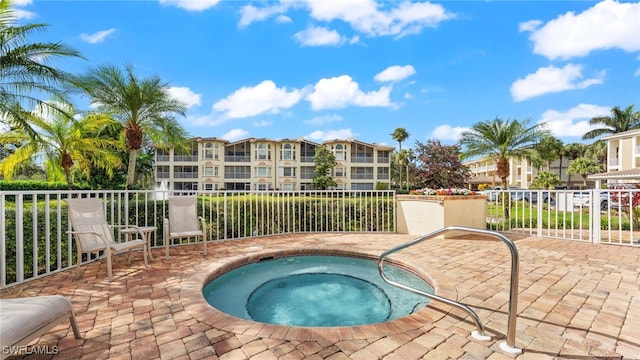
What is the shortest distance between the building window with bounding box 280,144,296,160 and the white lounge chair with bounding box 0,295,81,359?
32626 mm

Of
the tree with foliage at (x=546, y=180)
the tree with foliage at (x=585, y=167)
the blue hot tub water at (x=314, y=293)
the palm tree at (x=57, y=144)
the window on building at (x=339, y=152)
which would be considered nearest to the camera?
the blue hot tub water at (x=314, y=293)

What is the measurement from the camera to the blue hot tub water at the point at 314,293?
3.14m

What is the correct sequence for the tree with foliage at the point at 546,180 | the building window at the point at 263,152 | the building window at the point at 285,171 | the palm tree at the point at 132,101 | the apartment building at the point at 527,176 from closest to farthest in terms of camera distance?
1. the palm tree at the point at 132,101
2. the tree with foliage at the point at 546,180
3. the building window at the point at 263,152
4. the building window at the point at 285,171
5. the apartment building at the point at 527,176

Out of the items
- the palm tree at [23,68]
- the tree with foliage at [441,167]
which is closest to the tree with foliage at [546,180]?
the tree with foliage at [441,167]

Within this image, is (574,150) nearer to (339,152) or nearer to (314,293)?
(339,152)

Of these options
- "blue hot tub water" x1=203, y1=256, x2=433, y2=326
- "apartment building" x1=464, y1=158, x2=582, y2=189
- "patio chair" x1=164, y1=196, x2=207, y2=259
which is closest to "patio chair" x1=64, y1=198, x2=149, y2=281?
"patio chair" x1=164, y1=196, x2=207, y2=259

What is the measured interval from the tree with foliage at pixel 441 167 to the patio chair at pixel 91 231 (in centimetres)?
1777

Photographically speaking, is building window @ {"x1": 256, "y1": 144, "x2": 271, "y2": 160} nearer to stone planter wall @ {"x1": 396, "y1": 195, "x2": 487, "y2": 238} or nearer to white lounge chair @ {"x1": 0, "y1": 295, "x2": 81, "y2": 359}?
stone planter wall @ {"x1": 396, "y1": 195, "x2": 487, "y2": 238}

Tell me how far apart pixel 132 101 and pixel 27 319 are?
9308 mm

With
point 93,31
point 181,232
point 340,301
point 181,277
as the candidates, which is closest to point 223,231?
point 181,232

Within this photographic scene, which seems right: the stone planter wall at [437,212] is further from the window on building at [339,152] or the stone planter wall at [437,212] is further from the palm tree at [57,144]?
the window on building at [339,152]

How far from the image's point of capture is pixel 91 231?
12.6 ft

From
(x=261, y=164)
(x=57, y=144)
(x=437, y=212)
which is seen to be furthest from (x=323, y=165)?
(x=437, y=212)

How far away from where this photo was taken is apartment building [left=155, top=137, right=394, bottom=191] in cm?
3388
